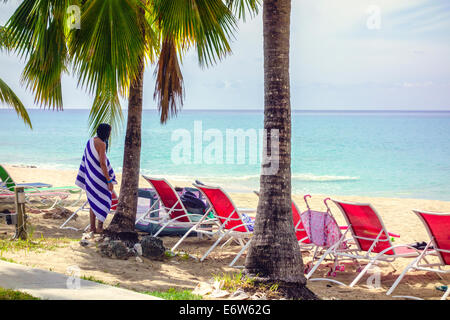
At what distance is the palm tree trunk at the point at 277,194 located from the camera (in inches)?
203

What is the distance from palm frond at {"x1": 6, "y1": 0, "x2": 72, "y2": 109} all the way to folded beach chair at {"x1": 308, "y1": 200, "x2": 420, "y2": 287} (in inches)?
154

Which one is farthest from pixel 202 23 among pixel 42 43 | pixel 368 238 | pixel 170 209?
pixel 368 238

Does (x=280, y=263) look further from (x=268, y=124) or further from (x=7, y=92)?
(x=7, y=92)

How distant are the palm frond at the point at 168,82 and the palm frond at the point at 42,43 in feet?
Result: 4.60

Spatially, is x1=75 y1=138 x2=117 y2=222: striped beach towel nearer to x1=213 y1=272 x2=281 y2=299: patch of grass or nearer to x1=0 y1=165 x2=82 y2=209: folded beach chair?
x1=0 y1=165 x2=82 y2=209: folded beach chair

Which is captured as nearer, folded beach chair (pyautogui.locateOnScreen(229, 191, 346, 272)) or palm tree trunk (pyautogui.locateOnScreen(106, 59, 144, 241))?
folded beach chair (pyautogui.locateOnScreen(229, 191, 346, 272))

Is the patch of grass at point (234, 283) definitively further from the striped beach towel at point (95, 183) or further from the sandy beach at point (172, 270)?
the striped beach towel at point (95, 183)

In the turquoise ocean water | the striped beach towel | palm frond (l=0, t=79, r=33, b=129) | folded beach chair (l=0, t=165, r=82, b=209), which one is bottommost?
the turquoise ocean water

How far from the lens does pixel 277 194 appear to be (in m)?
5.17

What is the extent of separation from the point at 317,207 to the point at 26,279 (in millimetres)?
10168

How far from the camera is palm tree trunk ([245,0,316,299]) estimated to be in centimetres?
514

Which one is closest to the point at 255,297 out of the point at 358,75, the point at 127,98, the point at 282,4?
the point at 282,4

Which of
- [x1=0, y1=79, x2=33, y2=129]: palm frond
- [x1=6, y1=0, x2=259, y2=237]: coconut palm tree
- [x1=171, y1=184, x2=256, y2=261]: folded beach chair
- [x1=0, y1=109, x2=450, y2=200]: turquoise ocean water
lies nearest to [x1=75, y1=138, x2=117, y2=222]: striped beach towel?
[x1=6, y1=0, x2=259, y2=237]: coconut palm tree

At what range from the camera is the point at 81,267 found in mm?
6141
